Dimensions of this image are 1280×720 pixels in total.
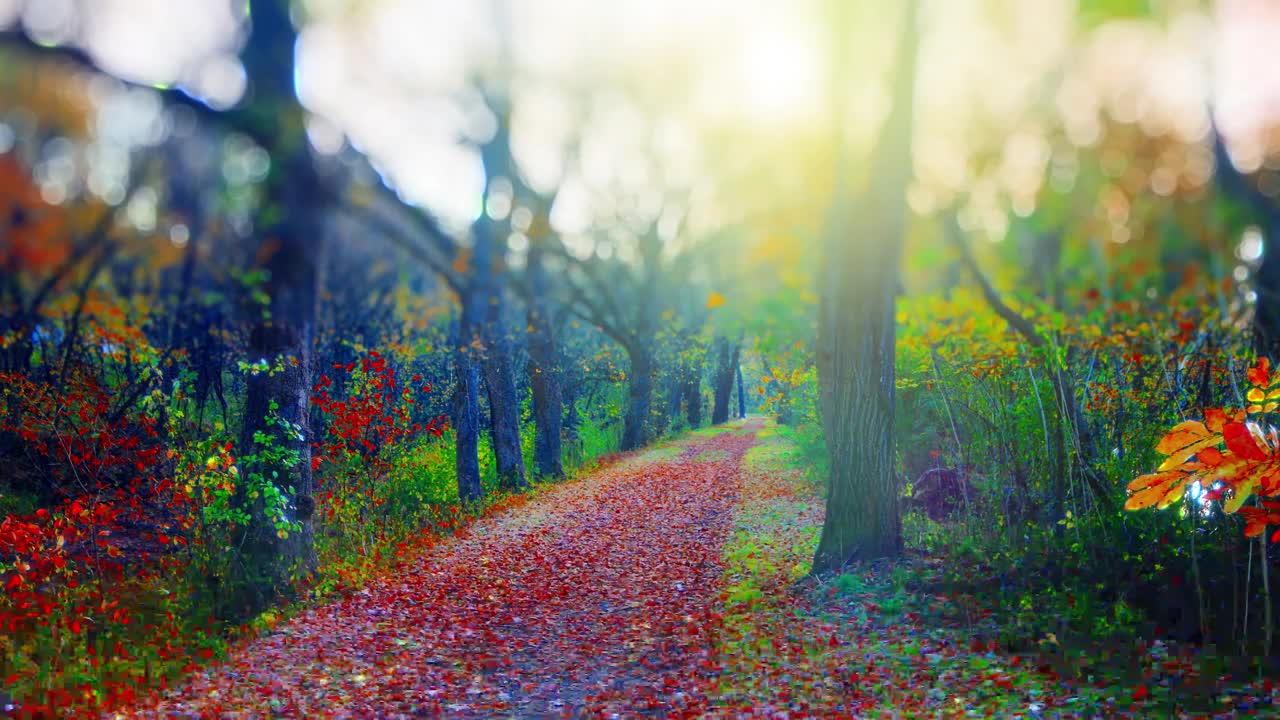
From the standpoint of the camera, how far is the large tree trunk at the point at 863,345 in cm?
798

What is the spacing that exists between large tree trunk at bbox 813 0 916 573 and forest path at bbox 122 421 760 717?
1.80 m

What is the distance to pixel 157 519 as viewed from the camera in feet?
38.4

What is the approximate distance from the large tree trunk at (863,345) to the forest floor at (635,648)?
0.55m

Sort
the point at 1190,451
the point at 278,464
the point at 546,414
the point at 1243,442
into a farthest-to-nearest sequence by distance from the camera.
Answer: the point at 546,414 → the point at 278,464 → the point at 1190,451 → the point at 1243,442

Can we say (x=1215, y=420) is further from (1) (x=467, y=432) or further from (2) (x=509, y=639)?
(1) (x=467, y=432)

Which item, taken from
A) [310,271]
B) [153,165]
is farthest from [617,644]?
[153,165]

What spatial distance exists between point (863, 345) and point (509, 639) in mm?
4701

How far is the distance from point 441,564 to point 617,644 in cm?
367

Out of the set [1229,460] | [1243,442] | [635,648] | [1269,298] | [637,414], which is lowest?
[635,648]

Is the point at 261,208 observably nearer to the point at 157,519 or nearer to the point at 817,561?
the point at 817,561

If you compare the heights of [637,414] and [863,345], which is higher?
[863,345]

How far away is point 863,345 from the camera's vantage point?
27.3 ft

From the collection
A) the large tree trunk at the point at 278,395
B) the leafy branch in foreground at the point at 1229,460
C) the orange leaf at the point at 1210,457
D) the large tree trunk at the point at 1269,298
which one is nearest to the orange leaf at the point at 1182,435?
the leafy branch in foreground at the point at 1229,460

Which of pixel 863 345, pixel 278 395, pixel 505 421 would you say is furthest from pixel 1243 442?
pixel 505 421
